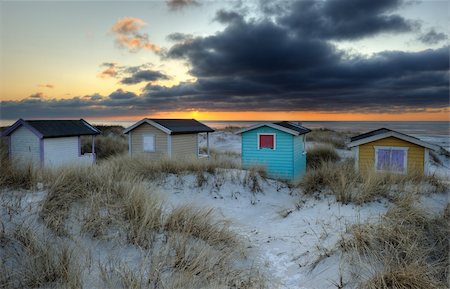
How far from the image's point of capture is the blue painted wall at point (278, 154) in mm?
18031

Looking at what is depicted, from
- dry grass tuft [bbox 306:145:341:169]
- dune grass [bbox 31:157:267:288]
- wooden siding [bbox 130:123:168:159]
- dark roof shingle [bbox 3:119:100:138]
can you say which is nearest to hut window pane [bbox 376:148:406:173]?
dry grass tuft [bbox 306:145:341:169]

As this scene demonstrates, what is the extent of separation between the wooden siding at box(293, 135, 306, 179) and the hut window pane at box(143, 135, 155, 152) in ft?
28.4

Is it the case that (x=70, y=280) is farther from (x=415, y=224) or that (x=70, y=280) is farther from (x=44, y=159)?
(x=44, y=159)

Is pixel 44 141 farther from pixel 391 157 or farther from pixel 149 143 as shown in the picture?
pixel 391 157

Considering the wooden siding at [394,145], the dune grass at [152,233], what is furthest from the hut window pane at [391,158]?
the dune grass at [152,233]

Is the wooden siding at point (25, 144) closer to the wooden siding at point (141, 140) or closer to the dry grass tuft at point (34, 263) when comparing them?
the wooden siding at point (141, 140)

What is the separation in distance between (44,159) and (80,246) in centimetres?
1386

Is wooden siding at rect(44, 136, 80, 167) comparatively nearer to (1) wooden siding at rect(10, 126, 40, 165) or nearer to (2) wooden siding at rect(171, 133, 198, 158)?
(1) wooden siding at rect(10, 126, 40, 165)

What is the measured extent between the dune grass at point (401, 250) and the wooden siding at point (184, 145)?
1491 centimetres

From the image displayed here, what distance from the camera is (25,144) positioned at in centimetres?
1761

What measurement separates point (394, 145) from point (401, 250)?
11.6 metres

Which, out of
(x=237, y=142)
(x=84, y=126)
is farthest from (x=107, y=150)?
(x=237, y=142)

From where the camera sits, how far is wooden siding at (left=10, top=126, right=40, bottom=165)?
682 inches

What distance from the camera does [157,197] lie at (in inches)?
299
